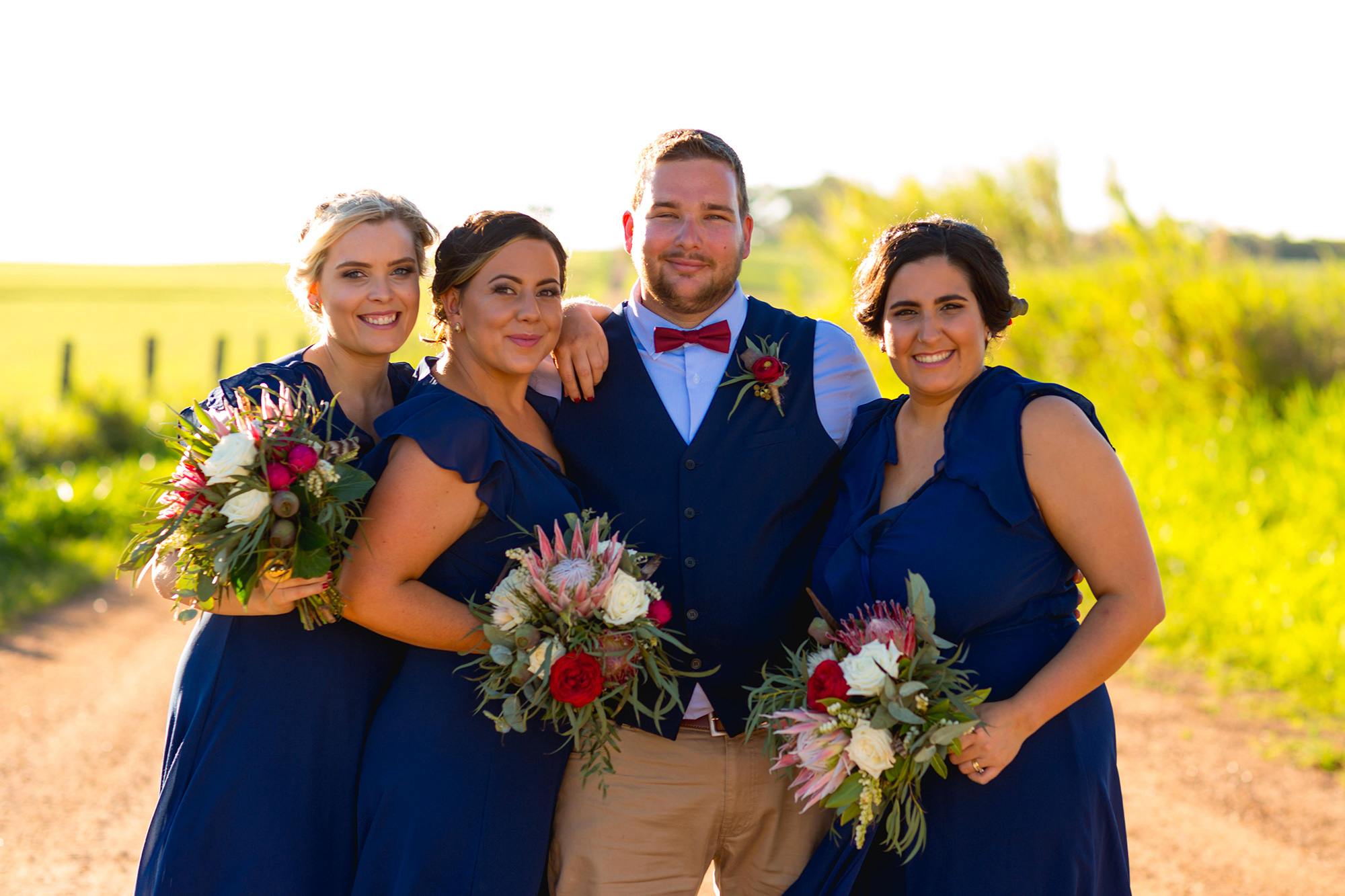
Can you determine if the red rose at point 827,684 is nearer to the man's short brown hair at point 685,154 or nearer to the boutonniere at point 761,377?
the boutonniere at point 761,377

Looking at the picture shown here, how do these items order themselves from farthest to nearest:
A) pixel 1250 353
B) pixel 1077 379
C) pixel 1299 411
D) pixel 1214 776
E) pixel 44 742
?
pixel 1077 379 → pixel 1250 353 → pixel 1299 411 → pixel 44 742 → pixel 1214 776

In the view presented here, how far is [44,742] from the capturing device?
623 centimetres

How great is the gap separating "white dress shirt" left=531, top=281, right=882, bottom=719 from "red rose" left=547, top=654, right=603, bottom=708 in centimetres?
95

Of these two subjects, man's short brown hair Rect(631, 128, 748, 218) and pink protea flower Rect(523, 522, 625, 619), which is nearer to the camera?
pink protea flower Rect(523, 522, 625, 619)

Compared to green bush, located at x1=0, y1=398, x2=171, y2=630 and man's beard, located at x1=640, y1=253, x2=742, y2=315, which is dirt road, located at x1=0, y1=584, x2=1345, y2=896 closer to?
green bush, located at x1=0, y1=398, x2=171, y2=630

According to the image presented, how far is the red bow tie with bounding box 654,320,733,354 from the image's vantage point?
3.37 m

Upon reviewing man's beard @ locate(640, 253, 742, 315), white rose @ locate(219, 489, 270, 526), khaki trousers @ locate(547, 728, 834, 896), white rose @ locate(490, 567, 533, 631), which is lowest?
khaki trousers @ locate(547, 728, 834, 896)

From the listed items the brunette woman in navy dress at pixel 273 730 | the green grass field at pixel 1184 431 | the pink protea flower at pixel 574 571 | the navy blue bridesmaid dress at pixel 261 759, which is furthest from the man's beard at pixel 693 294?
the green grass field at pixel 1184 431

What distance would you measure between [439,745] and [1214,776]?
4566 millimetres

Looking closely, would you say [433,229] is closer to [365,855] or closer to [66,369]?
[365,855]

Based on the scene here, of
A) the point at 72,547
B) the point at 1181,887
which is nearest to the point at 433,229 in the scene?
the point at 1181,887

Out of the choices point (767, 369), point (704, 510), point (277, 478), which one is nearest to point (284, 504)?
point (277, 478)

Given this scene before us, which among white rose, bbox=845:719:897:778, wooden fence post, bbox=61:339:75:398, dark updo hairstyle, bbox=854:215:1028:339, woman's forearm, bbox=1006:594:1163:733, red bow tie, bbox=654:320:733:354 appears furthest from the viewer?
wooden fence post, bbox=61:339:75:398

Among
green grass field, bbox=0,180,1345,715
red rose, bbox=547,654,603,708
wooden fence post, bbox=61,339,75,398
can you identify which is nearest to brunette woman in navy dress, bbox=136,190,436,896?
red rose, bbox=547,654,603,708
